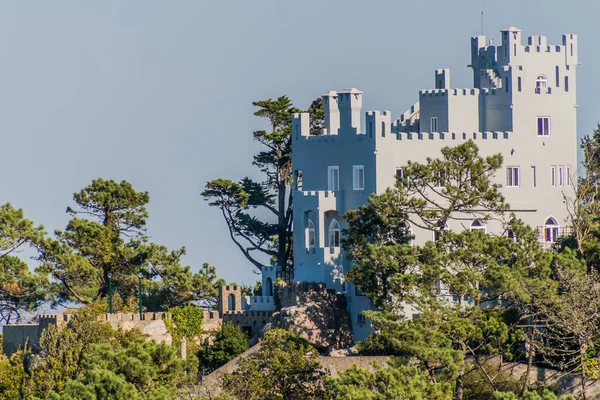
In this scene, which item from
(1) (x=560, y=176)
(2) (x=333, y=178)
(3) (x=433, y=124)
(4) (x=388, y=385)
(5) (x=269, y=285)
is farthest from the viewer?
(5) (x=269, y=285)

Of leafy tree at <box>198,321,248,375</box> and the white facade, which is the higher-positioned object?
the white facade

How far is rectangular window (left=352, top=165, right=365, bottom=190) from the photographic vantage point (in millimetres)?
83488

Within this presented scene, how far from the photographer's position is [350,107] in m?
85.5

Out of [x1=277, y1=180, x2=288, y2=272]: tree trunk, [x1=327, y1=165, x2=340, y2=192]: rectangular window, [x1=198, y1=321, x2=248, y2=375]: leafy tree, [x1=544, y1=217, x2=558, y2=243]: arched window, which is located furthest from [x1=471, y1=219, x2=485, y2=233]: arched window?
[x1=277, y1=180, x2=288, y2=272]: tree trunk

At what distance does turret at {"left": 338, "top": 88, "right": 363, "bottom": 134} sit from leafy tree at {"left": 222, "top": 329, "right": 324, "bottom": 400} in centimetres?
1144

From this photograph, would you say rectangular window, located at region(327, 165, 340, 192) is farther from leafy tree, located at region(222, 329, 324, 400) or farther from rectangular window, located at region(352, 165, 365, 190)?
leafy tree, located at region(222, 329, 324, 400)

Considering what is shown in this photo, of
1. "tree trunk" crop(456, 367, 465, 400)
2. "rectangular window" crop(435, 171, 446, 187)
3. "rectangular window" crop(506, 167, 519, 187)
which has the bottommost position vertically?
"tree trunk" crop(456, 367, 465, 400)

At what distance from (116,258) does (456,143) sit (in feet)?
52.0

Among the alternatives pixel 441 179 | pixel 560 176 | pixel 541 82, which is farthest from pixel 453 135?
pixel 441 179

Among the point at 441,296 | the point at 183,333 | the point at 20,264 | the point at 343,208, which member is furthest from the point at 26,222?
the point at 441,296

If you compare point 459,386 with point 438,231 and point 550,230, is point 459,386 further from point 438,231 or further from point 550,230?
point 550,230

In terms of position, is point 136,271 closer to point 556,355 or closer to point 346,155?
point 346,155

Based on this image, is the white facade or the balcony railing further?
the balcony railing

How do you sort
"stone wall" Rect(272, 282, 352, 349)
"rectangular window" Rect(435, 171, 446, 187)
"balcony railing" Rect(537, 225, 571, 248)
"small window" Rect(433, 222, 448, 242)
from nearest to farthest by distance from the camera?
"rectangular window" Rect(435, 171, 446, 187) < "small window" Rect(433, 222, 448, 242) < "stone wall" Rect(272, 282, 352, 349) < "balcony railing" Rect(537, 225, 571, 248)
